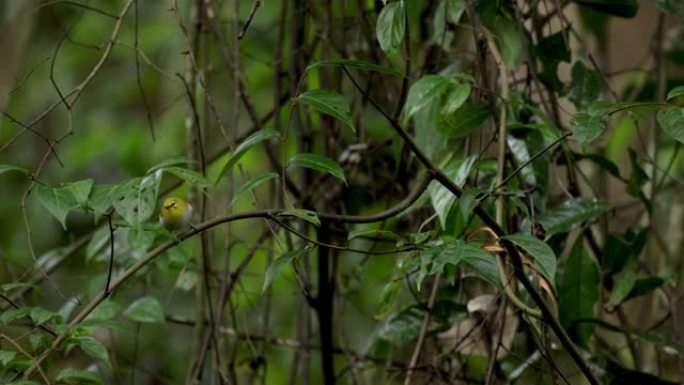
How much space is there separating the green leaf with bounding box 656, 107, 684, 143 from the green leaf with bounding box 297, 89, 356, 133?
0.97 feet

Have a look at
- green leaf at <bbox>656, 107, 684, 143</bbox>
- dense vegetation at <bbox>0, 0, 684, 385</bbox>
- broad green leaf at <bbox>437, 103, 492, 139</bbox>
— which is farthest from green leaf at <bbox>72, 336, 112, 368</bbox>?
green leaf at <bbox>656, 107, 684, 143</bbox>

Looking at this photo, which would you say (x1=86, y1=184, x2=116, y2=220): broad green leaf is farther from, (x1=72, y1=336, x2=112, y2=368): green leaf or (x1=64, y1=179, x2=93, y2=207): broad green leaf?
(x1=72, y1=336, x2=112, y2=368): green leaf

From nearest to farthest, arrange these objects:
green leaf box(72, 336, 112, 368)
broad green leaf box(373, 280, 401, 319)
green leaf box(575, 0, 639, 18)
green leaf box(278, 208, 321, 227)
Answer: green leaf box(278, 208, 321, 227)
green leaf box(72, 336, 112, 368)
broad green leaf box(373, 280, 401, 319)
green leaf box(575, 0, 639, 18)

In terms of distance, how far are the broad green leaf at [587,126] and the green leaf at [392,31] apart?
244mm

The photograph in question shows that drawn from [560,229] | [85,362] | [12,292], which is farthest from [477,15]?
[85,362]

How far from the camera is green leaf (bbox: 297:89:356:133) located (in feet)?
3.38

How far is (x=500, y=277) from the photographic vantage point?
1088mm

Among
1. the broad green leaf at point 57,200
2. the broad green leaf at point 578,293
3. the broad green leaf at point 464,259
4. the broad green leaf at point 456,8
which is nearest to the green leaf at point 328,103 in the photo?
the broad green leaf at point 464,259

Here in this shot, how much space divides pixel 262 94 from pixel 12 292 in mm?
914

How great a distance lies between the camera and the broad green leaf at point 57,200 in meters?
1.08

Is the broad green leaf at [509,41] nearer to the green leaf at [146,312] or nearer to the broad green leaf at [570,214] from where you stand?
the broad green leaf at [570,214]

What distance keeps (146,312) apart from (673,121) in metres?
0.70

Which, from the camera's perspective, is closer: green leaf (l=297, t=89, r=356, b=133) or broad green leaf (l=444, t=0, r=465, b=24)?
green leaf (l=297, t=89, r=356, b=133)

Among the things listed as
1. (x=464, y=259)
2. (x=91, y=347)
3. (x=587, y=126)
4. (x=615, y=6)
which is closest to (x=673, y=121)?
(x=587, y=126)
